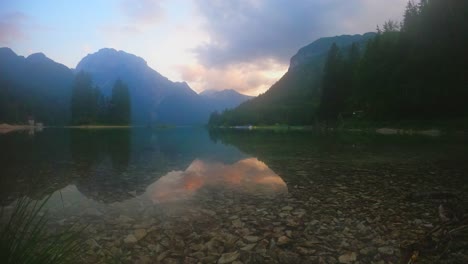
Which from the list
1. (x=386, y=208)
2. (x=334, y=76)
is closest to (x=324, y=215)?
(x=386, y=208)

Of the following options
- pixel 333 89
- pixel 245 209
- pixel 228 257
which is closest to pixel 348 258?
pixel 228 257

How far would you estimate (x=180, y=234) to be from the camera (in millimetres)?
6520

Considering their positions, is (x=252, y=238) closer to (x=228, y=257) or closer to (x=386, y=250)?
(x=228, y=257)

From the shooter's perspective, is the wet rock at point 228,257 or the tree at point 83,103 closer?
the wet rock at point 228,257

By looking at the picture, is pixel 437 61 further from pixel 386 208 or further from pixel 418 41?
pixel 386 208

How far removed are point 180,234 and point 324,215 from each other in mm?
3781

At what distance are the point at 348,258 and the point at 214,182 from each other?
7660 millimetres

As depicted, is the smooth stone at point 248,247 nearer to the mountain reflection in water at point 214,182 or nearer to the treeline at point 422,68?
the mountain reflection in water at point 214,182

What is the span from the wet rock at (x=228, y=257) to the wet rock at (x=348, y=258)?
1902 millimetres

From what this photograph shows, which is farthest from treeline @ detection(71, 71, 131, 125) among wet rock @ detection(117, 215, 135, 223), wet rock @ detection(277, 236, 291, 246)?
wet rock @ detection(277, 236, 291, 246)

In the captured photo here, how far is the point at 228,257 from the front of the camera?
17.8 ft

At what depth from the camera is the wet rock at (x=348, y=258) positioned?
5.22 metres

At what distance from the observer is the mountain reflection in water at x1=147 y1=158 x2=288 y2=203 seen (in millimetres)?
10373

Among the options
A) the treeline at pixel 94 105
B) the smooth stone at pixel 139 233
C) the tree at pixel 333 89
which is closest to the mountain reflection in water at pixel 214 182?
the smooth stone at pixel 139 233
